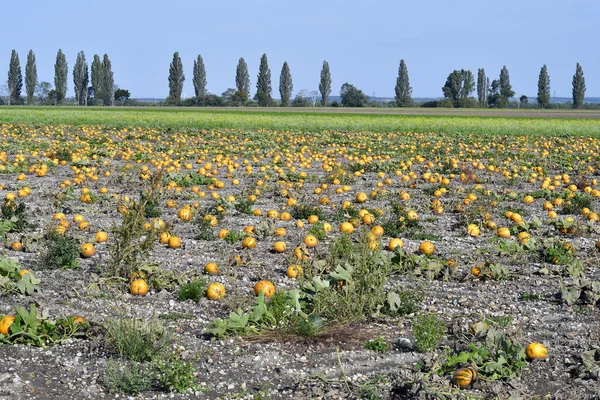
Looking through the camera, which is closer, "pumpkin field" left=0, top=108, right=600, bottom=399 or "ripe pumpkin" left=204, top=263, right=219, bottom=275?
"pumpkin field" left=0, top=108, right=600, bottom=399

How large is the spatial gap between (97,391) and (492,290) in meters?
3.97

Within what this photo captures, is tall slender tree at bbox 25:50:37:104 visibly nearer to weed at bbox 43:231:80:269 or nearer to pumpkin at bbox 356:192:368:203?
pumpkin at bbox 356:192:368:203

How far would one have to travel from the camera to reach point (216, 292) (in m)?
6.45

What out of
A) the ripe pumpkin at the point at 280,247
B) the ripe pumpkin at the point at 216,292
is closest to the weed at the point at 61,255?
the ripe pumpkin at the point at 216,292

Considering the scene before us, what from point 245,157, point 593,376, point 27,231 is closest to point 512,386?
point 593,376

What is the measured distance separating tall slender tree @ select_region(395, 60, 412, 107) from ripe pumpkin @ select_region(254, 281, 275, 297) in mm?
123086

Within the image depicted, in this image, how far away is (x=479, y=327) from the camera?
541 cm

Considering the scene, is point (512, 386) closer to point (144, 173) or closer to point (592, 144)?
point (144, 173)

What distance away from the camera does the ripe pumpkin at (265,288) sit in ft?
21.2

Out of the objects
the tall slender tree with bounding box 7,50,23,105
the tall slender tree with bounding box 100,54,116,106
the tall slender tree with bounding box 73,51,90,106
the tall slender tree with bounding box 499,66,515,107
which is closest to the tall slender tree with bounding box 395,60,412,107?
the tall slender tree with bounding box 499,66,515,107

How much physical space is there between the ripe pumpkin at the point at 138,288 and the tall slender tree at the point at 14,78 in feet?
420

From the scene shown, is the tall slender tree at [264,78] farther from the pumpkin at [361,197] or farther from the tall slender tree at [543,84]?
the pumpkin at [361,197]

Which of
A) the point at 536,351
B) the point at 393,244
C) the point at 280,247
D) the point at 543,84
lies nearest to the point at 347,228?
the point at 393,244

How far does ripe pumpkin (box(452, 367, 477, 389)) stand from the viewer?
4.68 metres
